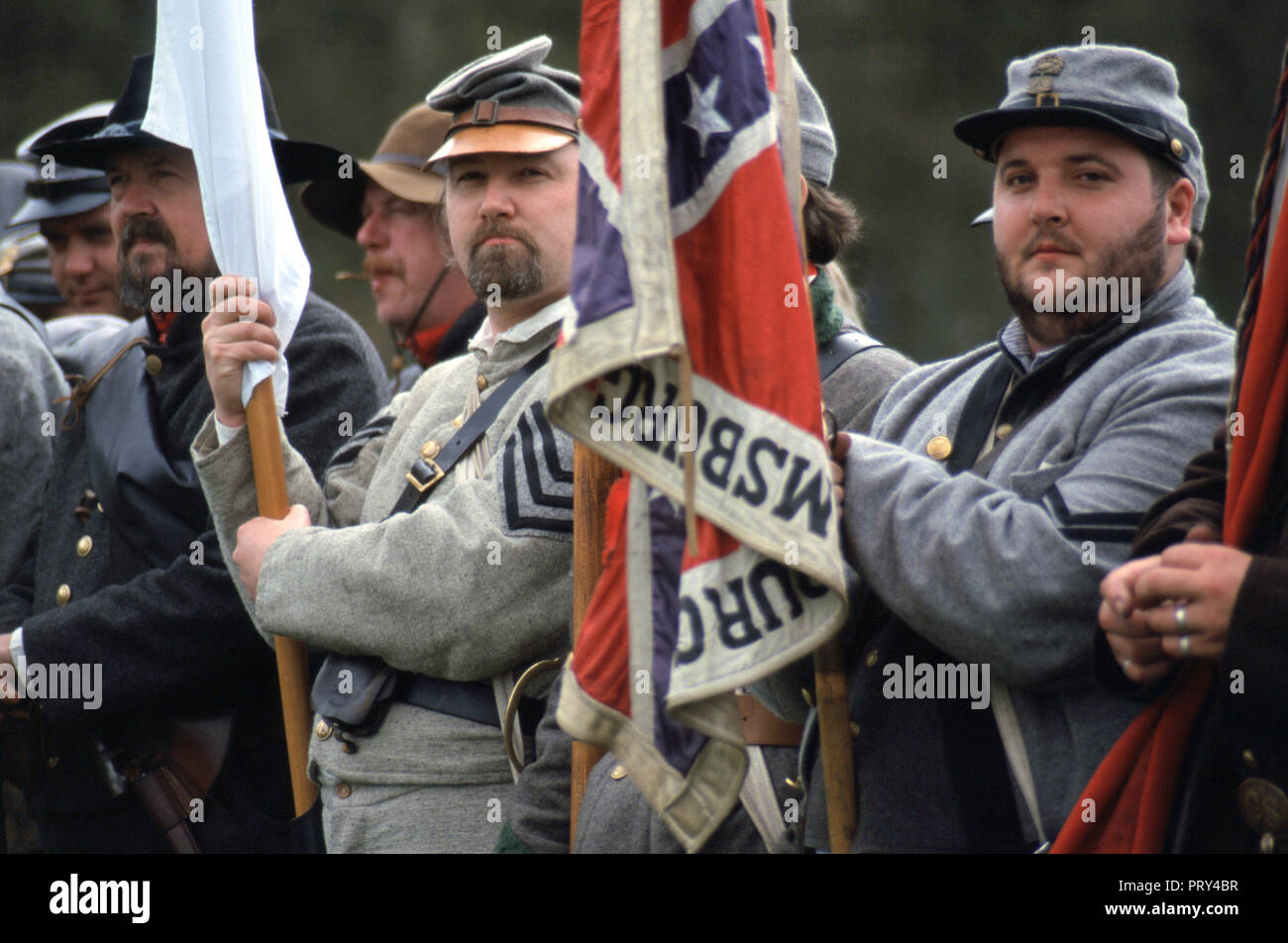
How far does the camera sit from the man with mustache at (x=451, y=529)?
10.2 ft

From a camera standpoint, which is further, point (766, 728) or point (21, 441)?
point (21, 441)

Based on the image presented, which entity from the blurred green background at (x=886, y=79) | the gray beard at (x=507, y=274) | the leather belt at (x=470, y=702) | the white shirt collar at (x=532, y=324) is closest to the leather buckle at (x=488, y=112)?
the gray beard at (x=507, y=274)

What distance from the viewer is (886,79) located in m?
10.1

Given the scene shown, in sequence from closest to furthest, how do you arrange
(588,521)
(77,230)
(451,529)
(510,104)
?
1. (588,521)
2. (451,529)
3. (510,104)
4. (77,230)

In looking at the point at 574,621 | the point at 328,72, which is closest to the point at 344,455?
the point at 574,621

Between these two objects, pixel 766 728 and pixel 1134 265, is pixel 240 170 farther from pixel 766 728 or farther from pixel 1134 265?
pixel 1134 265

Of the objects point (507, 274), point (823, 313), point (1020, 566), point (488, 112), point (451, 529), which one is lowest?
point (1020, 566)

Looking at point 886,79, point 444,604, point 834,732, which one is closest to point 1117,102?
point 834,732

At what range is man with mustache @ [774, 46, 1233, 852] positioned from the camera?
2.40 metres

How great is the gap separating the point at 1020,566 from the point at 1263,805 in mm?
477

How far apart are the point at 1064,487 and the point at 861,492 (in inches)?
12.5

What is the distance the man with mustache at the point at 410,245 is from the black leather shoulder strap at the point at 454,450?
163 cm

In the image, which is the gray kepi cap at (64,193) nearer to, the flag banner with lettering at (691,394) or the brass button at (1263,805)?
the flag banner with lettering at (691,394)

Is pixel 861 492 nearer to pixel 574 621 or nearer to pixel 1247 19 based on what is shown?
pixel 574 621
